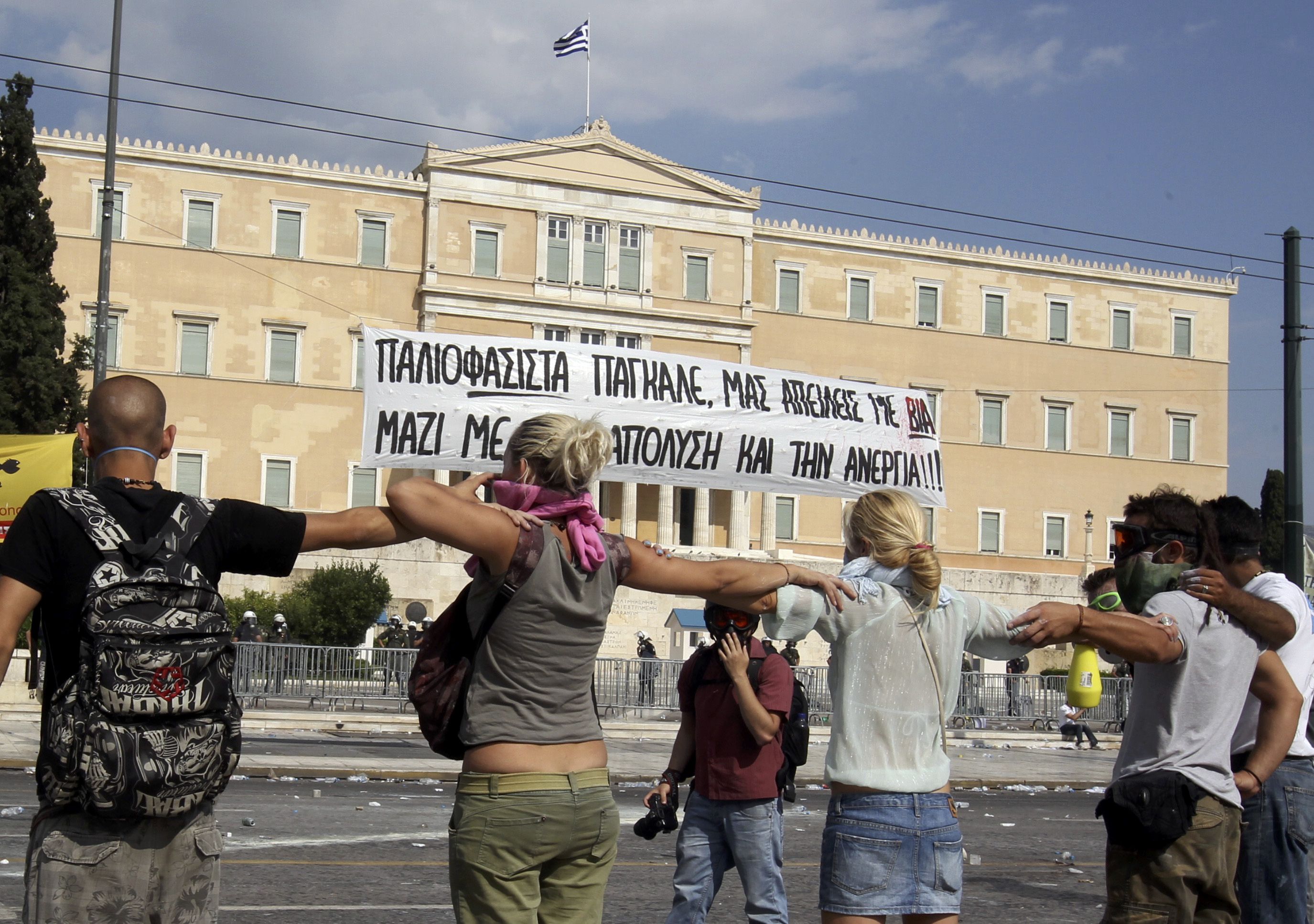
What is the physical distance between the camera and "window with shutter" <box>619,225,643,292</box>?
176ft

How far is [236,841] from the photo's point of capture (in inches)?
373

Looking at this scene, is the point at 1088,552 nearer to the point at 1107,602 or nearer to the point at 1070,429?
the point at 1070,429

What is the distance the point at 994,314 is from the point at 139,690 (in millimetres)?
58777

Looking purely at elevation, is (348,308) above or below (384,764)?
above

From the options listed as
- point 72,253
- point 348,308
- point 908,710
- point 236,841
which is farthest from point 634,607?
point 908,710

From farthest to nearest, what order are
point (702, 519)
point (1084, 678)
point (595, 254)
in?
1. point (702, 519)
2. point (595, 254)
3. point (1084, 678)

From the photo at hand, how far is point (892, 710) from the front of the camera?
4.36m

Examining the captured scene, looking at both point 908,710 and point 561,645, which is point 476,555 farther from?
point 908,710

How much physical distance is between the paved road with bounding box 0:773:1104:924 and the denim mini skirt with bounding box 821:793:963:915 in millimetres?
3369

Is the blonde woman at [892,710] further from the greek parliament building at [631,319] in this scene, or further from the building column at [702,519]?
the building column at [702,519]

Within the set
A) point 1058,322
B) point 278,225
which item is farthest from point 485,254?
point 1058,322

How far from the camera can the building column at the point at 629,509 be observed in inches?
2061

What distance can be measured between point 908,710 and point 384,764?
1256cm

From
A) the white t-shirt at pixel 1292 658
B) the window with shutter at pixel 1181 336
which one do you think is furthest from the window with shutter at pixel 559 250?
the white t-shirt at pixel 1292 658
